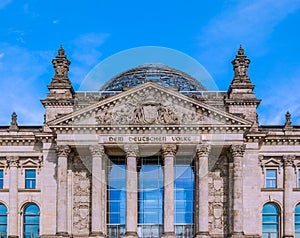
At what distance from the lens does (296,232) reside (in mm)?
72375

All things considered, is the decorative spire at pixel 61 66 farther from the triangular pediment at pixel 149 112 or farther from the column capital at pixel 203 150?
the column capital at pixel 203 150

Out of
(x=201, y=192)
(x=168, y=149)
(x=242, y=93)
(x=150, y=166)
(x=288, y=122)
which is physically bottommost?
(x=201, y=192)

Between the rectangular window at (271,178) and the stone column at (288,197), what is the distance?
98 centimetres

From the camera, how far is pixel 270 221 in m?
72.6

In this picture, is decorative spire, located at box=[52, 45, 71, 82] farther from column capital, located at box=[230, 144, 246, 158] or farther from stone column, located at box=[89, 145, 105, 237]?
column capital, located at box=[230, 144, 246, 158]

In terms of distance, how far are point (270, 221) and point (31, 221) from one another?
21.5m

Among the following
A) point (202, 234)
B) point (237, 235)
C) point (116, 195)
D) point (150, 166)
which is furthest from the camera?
point (150, 166)

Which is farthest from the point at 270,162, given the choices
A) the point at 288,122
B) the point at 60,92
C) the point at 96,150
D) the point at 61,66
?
the point at 61,66

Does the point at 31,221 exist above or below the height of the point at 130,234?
above

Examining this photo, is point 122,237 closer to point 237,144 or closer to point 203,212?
point 203,212

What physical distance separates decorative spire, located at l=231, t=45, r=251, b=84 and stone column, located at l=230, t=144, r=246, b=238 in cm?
751

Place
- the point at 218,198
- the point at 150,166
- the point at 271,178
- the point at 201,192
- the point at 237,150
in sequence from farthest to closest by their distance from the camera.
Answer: the point at 271,178 → the point at 150,166 → the point at 218,198 → the point at 237,150 → the point at 201,192

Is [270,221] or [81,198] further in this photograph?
[270,221]

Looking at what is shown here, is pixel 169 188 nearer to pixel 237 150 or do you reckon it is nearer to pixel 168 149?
pixel 168 149
